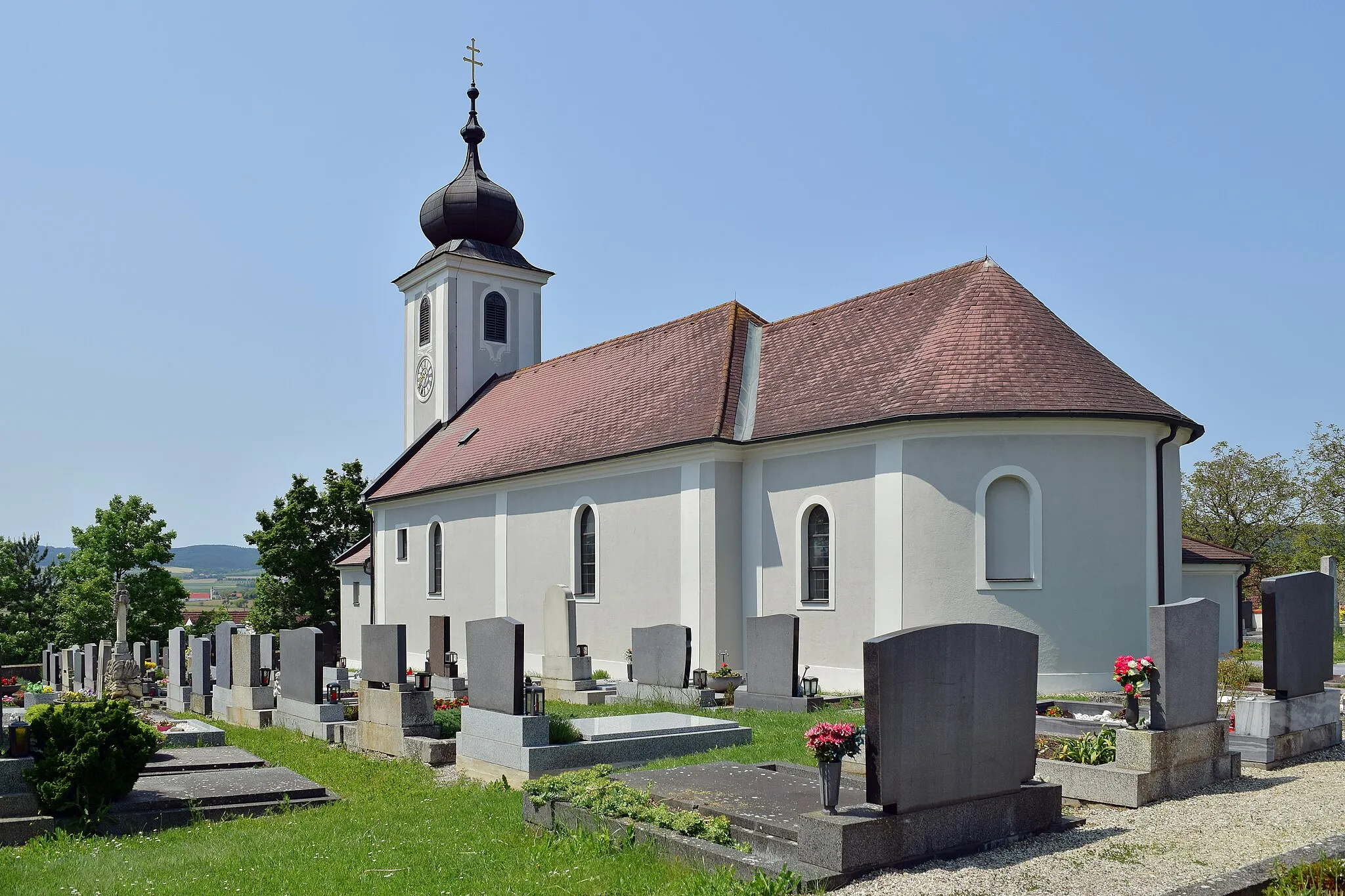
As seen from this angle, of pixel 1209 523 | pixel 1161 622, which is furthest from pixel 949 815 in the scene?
pixel 1209 523

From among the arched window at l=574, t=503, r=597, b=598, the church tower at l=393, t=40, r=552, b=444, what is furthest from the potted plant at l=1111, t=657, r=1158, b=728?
the church tower at l=393, t=40, r=552, b=444

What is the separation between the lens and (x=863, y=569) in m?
19.5

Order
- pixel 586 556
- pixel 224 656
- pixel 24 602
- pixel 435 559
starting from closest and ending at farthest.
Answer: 1. pixel 224 656
2. pixel 586 556
3. pixel 435 559
4. pixel 24 602

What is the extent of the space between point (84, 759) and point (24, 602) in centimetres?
5026

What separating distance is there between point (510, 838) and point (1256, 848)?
17.7 ft

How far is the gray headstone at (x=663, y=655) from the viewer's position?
→ 18406 millimetres

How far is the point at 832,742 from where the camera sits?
7.25 meters

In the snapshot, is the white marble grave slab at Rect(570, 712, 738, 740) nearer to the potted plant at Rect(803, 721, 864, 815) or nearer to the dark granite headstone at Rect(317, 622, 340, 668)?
the potted plant at Rect(803, 721, 864, 815)

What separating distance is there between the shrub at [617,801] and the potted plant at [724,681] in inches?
350

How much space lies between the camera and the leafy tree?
48.0 m

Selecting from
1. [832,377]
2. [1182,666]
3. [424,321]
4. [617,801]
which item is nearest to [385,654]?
[617,801]

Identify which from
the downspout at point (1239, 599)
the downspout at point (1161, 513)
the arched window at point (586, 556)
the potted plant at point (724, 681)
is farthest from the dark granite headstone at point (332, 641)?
the downspout at point (1161, 513)

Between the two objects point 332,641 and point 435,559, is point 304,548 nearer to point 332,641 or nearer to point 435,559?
point 332,641

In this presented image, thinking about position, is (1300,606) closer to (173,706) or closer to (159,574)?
(173,706)
